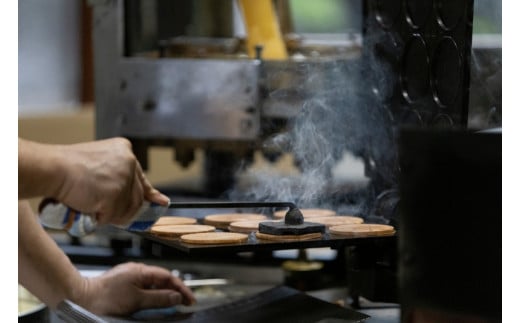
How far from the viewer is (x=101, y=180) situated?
1317 millimetres

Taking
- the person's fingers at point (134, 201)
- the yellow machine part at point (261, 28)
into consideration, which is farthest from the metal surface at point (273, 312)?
the yellow machine part at point (261, 28)

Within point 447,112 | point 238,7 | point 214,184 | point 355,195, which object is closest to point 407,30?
point 447,112

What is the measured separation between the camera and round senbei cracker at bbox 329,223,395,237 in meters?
1.61

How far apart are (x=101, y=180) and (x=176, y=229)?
0.38 metres

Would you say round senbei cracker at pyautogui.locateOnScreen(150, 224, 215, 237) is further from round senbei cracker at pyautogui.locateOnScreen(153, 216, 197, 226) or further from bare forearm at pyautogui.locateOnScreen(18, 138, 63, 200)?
bare forearm at pyautogui.locateOnScreen(18, 138, 63, 200)

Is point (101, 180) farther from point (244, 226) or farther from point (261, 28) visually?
point (261, 28)

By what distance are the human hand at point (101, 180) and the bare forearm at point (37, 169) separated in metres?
0.01

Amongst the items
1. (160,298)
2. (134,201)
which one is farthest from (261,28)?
(134,201)

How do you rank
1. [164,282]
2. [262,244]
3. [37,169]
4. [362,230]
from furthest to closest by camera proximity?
[164,282], [362,230], [262,244], [37,169]

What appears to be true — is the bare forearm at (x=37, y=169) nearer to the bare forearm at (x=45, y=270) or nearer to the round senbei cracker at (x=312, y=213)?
the bare forearm at (x=45, y=270)

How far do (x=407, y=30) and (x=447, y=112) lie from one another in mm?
260

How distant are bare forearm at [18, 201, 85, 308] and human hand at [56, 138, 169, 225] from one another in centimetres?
48

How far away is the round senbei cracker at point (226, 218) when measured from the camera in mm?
1774

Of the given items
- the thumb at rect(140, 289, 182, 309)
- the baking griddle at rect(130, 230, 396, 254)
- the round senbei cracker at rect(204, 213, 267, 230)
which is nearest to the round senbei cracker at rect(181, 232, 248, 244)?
the baking griddle at rect(130, 230, 396, 254)
